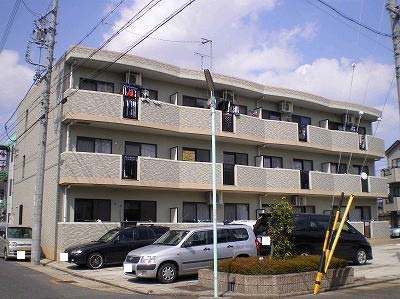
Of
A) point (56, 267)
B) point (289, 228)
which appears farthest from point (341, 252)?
point (56, 267)

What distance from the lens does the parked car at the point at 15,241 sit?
22750 mm

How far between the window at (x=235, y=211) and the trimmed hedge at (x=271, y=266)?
1400 centimetres

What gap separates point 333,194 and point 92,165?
1628cm

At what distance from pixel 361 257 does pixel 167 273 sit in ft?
26.6

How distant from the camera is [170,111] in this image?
24.4 metres

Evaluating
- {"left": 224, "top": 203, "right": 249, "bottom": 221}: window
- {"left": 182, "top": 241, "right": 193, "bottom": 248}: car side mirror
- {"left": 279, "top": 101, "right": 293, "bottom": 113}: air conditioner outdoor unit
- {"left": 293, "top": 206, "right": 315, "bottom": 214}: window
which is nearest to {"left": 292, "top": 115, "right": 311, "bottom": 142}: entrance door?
{"left": 279, "top": 101, "right": 293, "bottom": 113}: air conditioner outdoor unit

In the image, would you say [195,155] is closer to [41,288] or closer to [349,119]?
[349,119]

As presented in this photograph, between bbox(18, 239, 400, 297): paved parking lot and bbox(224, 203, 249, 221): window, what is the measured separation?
9078mm

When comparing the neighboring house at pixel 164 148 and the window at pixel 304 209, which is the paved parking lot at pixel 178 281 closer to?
the neighboring house at pixel 164 148

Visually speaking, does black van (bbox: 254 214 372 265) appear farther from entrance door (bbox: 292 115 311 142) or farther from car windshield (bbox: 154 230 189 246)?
entrance door (bbox: 292 115 311 142)

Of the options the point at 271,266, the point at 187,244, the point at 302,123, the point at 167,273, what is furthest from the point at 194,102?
the point at 271,266

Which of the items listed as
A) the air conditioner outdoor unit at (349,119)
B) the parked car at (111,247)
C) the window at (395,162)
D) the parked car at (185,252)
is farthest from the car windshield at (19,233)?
the window at (395,162)

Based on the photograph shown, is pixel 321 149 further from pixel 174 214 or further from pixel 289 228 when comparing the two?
pixel 289 228

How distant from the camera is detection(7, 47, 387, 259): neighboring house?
22.3 m
